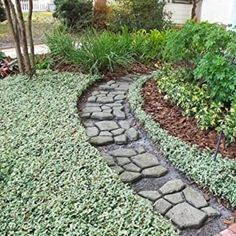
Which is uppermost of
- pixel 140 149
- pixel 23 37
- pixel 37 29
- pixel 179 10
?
pixel 23 37

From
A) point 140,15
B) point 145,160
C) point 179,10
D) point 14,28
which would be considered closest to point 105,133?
point 145,160

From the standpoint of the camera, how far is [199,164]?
112 inches

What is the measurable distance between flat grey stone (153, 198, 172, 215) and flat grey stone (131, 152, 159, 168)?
51cm

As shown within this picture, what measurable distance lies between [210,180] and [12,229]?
4.64ft

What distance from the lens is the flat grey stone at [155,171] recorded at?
2863 mm

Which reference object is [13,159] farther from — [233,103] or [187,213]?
[233,103]

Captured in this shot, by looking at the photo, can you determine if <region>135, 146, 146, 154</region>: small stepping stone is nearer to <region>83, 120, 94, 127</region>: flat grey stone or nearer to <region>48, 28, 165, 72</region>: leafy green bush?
<region>83, 120, 94, 127</region>: flat grey stone

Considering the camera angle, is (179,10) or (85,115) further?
(179,10)

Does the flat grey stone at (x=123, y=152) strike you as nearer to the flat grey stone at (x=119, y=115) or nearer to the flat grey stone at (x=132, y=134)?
the flat grey stone at (x=132, y=134)

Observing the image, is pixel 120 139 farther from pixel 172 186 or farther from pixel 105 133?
pixel 172 186

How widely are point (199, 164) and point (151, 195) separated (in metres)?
0.52

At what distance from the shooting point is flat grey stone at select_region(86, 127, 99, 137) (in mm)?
3503

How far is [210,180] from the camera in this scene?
265cm

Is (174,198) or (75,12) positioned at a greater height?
(75,12)
